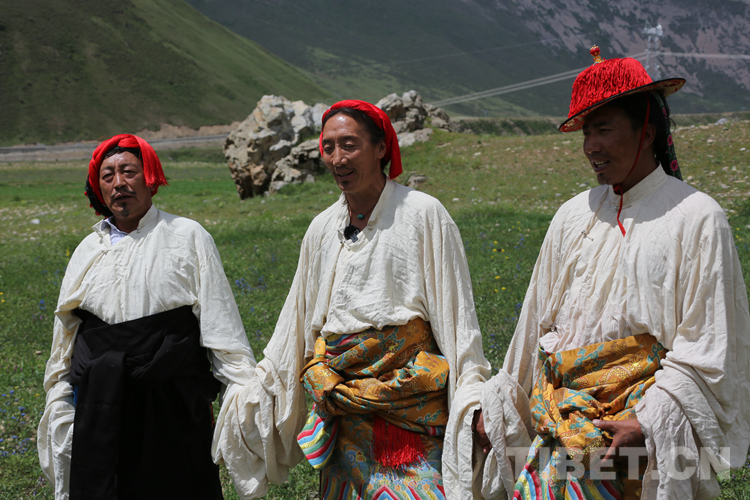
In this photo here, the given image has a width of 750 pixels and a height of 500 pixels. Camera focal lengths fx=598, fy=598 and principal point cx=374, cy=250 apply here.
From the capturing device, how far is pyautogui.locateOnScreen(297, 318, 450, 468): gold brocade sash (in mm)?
2500

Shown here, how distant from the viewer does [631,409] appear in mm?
2139

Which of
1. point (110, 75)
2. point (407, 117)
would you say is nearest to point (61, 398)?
point (407, 117)

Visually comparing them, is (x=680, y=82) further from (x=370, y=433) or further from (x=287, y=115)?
(x=287, y=115)

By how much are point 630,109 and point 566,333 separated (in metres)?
0.92

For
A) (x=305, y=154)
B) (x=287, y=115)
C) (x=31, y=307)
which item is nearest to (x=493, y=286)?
(x=31, y=307)

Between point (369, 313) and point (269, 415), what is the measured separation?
73 cm

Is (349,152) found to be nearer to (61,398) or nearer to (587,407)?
(587,407)

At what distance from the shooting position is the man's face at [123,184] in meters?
3.01

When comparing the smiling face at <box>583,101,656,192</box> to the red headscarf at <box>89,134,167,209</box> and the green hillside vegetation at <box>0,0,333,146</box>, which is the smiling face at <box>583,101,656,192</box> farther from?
the green hillside vegetation at <box>0,0,333,146</box>

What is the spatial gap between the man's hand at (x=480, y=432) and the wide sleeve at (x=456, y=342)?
0.03 meters

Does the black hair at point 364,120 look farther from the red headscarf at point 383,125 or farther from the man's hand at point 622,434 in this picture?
the man's hand at point 622,434

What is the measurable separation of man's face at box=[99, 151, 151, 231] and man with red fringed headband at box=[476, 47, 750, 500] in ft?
6.50

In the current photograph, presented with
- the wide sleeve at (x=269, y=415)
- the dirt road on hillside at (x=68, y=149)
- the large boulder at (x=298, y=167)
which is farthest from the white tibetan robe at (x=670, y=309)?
the dirt road on hillside at (x=68, y=149)

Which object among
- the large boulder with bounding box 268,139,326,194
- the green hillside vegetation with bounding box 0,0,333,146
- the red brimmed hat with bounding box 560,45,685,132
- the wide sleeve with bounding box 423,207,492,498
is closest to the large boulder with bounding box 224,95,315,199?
the large boulder with bounding box 268,139,326,194
